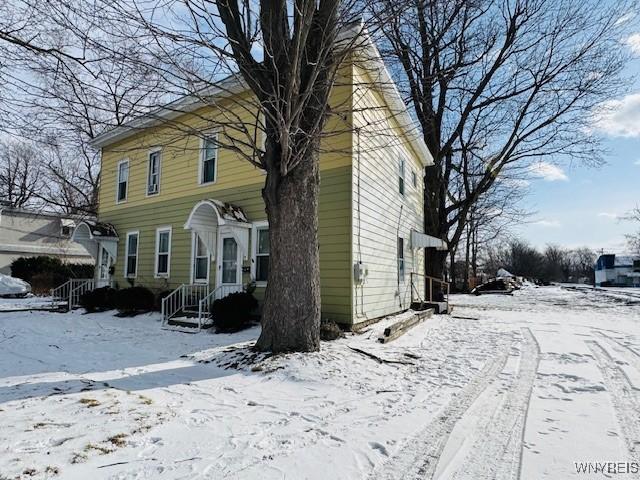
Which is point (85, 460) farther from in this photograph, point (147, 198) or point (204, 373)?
point (147, 198)

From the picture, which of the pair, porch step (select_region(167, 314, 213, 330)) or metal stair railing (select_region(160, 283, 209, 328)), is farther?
metal stair railing (select_region(160, 283, 209, 328))

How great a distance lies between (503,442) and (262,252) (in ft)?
24.8

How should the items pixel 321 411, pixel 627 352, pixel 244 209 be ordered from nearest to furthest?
pixel 321 411 < pixel 627 352 < pixel 244 209

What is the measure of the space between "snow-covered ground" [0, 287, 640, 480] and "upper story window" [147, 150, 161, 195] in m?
6.97

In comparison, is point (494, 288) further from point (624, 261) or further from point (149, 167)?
point (624, 261)

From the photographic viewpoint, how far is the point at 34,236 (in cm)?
2747

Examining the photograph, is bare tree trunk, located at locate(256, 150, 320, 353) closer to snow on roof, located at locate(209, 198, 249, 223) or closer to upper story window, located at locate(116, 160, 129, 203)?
snow on roof, located at locate(209, 198, 249, 223)

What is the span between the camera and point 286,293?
565 centimetres

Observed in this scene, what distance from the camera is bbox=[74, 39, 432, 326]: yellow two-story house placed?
8.50 meters

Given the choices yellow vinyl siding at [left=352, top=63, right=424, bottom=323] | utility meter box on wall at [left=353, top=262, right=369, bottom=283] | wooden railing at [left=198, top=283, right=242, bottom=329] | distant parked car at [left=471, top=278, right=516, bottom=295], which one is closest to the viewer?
utility meter box on wall at [left=353, top=262, right=369, bottom=283]

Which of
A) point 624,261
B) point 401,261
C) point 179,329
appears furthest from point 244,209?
point 624,261

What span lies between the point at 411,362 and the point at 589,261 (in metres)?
109

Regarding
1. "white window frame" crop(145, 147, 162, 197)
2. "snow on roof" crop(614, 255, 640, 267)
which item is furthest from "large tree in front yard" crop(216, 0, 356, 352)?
"snow on roof" crop(614, 255, 640, 267)

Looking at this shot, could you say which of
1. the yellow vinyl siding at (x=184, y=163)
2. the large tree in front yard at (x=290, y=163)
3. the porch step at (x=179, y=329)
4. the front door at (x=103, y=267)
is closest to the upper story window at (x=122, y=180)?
the yellow vinyl siding at (x=184, y=163)
